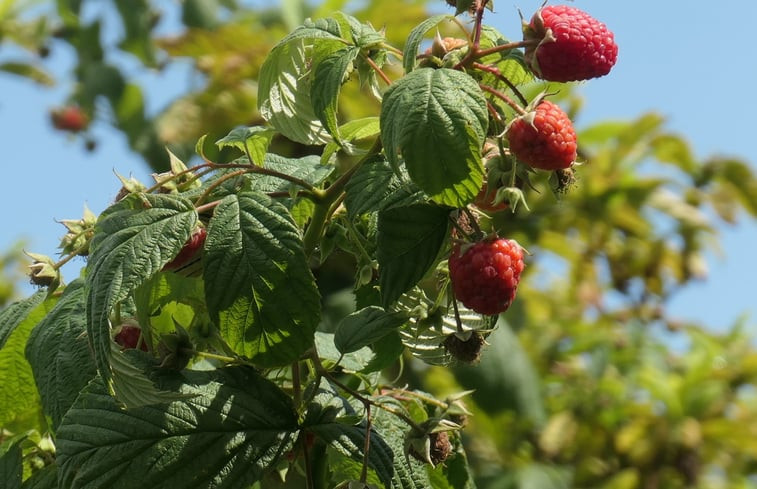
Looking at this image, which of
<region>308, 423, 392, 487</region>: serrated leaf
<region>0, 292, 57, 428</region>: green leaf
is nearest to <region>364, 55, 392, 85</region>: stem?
<region>308, 423, 392, 487</region>: serrated leaf

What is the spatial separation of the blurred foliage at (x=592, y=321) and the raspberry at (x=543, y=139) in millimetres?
2656

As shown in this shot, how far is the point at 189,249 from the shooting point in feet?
3.50

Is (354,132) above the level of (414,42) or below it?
below

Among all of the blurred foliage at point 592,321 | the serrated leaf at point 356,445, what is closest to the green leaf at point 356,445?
the serrated leaf at point 356,445

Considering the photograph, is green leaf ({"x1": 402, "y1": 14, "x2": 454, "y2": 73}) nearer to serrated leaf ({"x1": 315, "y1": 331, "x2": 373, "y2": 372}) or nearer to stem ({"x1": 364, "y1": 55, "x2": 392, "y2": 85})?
stem ({"x1": 364, "y1": 55, "x2": 392, "y2": 85})

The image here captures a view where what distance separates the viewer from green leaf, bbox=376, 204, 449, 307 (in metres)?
1.02

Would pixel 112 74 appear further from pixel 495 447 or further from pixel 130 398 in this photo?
pixel 130 398

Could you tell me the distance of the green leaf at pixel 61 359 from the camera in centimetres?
110

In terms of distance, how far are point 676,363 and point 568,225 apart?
2.84 ft

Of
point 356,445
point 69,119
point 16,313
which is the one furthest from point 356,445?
point 69,119

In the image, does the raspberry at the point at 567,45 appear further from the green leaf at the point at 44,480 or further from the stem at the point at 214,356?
the green leaf at the point at 44,480

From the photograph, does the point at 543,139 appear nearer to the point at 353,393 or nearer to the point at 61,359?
the point at 353,393

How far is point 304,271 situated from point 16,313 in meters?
0.44

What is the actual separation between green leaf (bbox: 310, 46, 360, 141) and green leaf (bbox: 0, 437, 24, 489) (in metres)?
0.49
